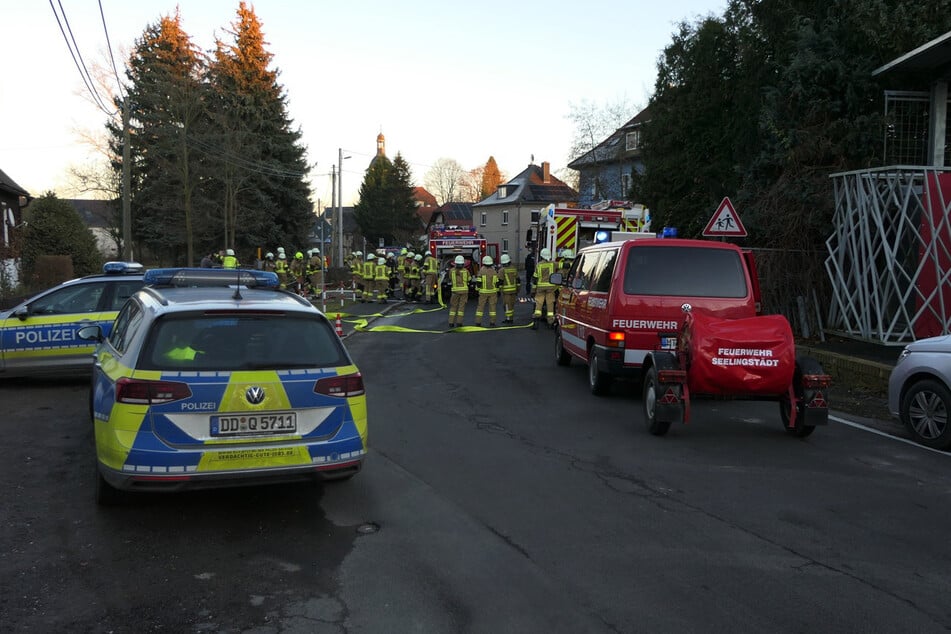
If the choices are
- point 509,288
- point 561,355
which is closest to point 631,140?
point 509,288

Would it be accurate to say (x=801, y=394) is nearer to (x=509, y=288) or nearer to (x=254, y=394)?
(x=254, y=394)

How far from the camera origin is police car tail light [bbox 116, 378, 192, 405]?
481 cm

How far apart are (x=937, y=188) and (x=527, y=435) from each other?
28.5 ft

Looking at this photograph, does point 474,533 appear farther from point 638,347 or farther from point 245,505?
point 638,347

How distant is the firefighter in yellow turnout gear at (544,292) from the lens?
59.0 ft

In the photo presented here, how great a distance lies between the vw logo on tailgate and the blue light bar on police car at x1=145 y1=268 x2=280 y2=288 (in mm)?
2739

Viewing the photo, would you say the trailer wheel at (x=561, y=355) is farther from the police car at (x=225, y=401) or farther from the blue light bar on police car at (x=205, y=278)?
the police car at (x=225, y=401)

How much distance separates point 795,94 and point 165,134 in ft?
102

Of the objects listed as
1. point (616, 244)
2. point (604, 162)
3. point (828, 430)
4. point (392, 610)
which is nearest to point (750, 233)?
point (616, 244)

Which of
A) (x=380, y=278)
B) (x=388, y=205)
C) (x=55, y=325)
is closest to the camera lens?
(x=55, y=325)

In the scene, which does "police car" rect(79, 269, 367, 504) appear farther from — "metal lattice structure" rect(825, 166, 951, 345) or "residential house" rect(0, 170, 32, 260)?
"residential house" rect(0, 170, 32, 260)

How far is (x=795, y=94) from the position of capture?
51.6ft

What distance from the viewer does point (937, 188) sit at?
40.0ft

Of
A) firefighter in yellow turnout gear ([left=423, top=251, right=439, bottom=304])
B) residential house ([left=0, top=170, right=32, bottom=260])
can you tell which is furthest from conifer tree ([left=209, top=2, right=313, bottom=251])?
firefighter in yellow turnout gear ([left=423, top=251, right=439, bottom=304])
